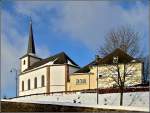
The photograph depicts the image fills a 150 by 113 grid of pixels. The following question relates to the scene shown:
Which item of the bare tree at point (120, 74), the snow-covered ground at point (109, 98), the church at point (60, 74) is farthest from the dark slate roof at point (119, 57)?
the snow-covered ground at point (109, 98)

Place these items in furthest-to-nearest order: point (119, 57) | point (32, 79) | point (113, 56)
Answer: point (32, 79) < point (113, 56) < point (119, 57)

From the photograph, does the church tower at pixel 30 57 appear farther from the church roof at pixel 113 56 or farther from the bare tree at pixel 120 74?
the bare tree at pixel 120 74

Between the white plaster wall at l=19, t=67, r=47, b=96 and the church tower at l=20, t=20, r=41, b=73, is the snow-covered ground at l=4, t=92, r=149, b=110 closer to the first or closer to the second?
the white plaster wall at l=19, t=67, r=47, b=96

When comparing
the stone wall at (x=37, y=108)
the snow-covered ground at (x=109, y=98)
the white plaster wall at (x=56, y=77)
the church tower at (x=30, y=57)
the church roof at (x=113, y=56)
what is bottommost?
the snow-covered ground at (x=109, y=98)

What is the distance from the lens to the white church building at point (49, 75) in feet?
248

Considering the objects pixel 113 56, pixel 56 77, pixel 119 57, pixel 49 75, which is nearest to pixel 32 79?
pixel 49 75

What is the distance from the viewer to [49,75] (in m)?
76.7

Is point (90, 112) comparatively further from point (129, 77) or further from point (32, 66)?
point (32, 66)

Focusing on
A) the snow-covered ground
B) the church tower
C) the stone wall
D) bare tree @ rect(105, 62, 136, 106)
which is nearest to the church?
the church tower

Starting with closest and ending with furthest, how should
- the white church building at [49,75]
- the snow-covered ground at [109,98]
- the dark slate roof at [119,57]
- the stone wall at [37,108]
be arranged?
the stone wall at [37,108]
the snow-covered ground at [109,98]
the dark slate roof at [119,57]
the white church building at [49,75]

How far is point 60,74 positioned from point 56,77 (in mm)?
977

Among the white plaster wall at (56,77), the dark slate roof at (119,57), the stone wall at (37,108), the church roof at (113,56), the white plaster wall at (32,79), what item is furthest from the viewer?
the white plaster wall at (32,79)

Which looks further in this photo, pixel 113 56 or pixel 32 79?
pixel 32 79

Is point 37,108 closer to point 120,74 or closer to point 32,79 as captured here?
point 120,74
